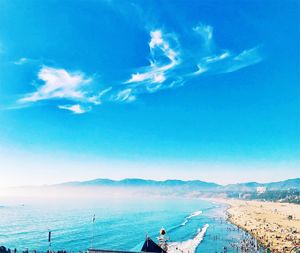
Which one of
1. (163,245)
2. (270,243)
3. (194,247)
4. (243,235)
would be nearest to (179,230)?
(243,235)

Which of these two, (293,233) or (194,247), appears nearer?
(194,247)

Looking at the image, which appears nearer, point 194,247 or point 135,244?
point 194,247

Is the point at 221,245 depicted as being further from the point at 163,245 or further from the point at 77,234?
the point at 163,245

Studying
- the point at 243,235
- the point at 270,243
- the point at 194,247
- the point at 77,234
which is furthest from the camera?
the point at 77,234

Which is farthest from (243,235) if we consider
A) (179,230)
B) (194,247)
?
(179,230)

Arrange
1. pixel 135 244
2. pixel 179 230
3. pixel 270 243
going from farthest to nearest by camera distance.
→ pixel 179 230
pixel 135 244
pixel 270 243

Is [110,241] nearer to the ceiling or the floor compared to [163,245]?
nearer to the floor

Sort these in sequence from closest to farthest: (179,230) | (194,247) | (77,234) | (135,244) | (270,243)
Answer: (270,243) < (194,247) < (135,244) < (77,234) < (179,230)

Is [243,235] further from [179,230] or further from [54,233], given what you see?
[54,233]

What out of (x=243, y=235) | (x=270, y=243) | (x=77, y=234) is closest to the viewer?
(x=270, y=243)
